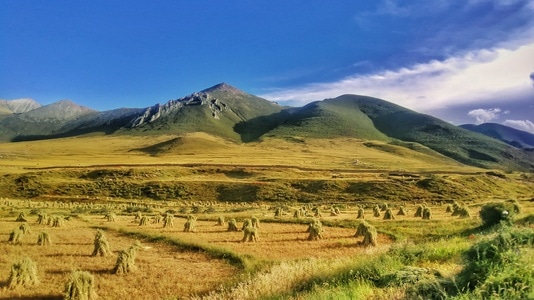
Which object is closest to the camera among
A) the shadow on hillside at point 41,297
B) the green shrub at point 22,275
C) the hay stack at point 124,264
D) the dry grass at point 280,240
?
the shadow on hillside at point 41,297

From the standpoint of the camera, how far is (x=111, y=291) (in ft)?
49.8

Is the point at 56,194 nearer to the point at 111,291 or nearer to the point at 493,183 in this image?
the point at 111,291

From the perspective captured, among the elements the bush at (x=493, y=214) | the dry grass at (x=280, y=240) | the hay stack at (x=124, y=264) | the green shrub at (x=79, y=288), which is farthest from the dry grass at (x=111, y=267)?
the bush at (x=493, y=214)

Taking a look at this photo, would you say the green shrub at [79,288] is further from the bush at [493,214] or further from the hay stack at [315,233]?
the bush at [493,214]

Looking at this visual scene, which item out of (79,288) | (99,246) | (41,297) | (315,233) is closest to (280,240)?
(315,233)

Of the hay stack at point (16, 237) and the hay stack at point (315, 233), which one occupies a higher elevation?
the hay stack at point (315, 233)

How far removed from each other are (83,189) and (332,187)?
1816 inches

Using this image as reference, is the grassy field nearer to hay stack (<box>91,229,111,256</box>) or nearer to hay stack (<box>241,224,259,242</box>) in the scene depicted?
hay stack (<box>241,224,259,242</box>)

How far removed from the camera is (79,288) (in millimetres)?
13531

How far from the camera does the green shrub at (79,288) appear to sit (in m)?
13.5

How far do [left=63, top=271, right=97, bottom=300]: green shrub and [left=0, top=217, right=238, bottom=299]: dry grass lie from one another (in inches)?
31.2

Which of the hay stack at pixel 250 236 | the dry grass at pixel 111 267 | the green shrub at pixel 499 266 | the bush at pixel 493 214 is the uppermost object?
the green shrub at pixel 499 266

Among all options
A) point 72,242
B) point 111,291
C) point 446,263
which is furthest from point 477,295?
point 72,242

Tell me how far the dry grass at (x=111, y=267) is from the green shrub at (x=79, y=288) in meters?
0.79
